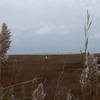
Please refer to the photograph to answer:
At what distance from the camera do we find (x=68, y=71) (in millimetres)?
2854

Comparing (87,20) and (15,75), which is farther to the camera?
(15,75)

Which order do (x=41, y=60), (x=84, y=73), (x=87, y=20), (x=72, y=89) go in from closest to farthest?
1. (x=84, y=73)
2. (x=87, y=20)
3. (x=72, y=89)
4. (x=41, y=60)

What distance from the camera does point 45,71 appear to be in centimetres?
285

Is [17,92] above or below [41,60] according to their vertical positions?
below

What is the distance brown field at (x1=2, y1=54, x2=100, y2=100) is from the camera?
9.11ft

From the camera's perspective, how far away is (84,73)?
166 centimetres

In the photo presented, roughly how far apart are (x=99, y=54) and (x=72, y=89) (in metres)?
0.38

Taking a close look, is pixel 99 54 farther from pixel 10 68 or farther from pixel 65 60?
pixel 10 68

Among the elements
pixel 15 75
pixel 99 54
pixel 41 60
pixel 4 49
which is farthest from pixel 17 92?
pixel 4 49

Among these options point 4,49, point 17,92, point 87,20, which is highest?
point 87,20

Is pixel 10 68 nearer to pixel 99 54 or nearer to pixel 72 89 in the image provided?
pixel 72 89

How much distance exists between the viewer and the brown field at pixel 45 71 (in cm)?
278

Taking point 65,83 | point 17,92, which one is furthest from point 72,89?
point 17,92

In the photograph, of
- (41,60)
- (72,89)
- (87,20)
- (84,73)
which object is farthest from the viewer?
(41,60)
